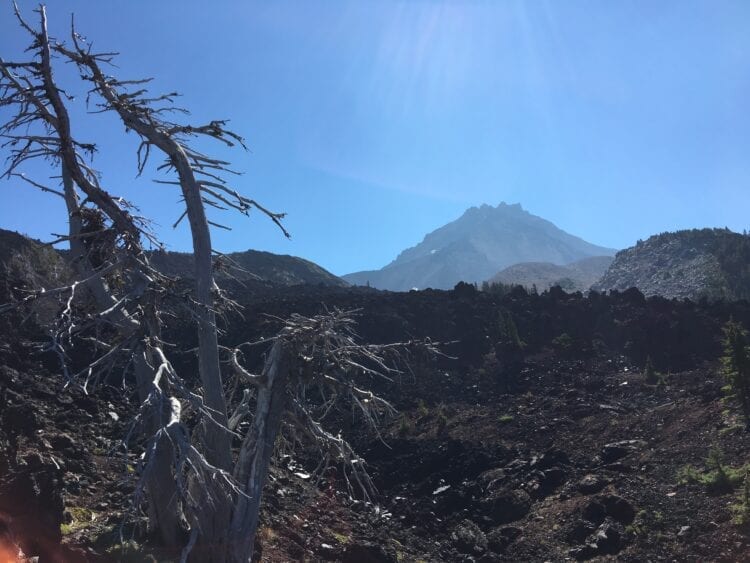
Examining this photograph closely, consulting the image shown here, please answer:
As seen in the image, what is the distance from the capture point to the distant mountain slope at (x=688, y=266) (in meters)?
54.4

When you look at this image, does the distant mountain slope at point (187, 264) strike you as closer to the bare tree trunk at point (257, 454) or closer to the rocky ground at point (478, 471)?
the bare tree trunk at point (257, 454)

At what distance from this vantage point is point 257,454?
6078 mm

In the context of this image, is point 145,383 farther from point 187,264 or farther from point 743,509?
point 187,264

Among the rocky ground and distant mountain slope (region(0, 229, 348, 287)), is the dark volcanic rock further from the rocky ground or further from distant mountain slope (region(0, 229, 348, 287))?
distant mountain slope (region(0, 229, 348, 287))

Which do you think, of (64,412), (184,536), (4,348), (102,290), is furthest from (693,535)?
(4,348)

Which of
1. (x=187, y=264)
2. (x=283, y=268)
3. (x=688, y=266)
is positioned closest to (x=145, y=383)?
(x=187, y=264)

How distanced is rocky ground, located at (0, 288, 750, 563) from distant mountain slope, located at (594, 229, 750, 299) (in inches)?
1384

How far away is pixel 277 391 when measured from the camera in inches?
254

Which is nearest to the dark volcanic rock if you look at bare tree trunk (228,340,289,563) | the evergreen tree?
the evergreen tree

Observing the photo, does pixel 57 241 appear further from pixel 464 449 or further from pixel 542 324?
pixel 542 324

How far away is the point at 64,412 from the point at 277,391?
24.2ft

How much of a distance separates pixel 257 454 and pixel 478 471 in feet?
28.6

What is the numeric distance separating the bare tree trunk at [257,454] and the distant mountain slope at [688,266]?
48.2 meters

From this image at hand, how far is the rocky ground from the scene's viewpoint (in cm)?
788
